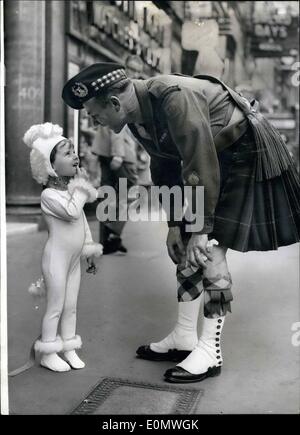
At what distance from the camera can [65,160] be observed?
7.66 ft

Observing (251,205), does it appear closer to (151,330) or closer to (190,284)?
(190,284)

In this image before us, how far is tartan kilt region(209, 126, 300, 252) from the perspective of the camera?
2422mm

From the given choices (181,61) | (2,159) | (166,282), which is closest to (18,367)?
(2,159)

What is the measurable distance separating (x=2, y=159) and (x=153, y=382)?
1.18 metres

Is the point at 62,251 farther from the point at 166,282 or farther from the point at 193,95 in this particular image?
the point at 166,282

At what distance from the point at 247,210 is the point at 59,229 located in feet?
2.61

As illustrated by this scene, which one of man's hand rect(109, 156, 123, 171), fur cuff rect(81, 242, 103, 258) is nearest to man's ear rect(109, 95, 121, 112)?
fur cuff rect(81, 242, 103, 258)

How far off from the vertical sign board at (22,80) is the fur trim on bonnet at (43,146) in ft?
12.1

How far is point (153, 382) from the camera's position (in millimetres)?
2404

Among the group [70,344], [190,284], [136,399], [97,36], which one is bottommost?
[136,399]

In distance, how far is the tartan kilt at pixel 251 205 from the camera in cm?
242

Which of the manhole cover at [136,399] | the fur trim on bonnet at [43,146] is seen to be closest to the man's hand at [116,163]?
the fur trim on bonnet at [43,146]

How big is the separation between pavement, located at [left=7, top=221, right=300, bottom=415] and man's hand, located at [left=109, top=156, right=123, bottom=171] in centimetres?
82

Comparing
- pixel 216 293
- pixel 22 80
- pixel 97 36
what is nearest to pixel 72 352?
pixel 216 293
